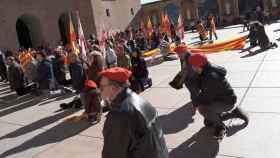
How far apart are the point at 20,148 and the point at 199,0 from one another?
1533 inches

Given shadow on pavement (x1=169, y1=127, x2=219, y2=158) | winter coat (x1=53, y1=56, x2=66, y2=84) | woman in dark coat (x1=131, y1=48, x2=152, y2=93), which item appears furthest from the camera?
winter coat (x1=53, y1=56, x2=66, y2=84)

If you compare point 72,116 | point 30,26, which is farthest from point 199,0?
point 72,116

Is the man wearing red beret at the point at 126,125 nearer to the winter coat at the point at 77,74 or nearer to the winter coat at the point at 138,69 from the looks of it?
the winter coat at the point at 77,74

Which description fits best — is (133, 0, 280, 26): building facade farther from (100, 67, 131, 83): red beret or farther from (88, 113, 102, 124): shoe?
(100, 67, 131, 83): red beret

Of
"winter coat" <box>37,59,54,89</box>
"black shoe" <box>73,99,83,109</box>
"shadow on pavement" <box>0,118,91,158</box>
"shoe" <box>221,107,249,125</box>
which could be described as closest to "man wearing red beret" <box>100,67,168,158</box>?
"shoe" <box>221,107,249,125</box>

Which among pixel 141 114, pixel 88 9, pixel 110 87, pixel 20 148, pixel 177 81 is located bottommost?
pixel 20 148

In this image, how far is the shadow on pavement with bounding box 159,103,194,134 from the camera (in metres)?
6.55

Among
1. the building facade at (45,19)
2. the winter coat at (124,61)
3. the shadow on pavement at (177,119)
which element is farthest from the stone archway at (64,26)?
the shadow on pavement at (177,119)

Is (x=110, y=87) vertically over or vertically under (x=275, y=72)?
over

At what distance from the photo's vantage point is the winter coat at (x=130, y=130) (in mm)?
2902

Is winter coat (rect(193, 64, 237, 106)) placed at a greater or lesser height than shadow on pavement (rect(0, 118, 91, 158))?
greater

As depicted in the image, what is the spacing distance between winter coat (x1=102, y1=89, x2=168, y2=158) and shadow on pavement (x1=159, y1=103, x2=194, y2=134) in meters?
3.33

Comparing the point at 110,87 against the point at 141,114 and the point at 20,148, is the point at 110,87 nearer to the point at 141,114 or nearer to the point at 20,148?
the point at 141,114

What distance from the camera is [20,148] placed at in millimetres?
6926
